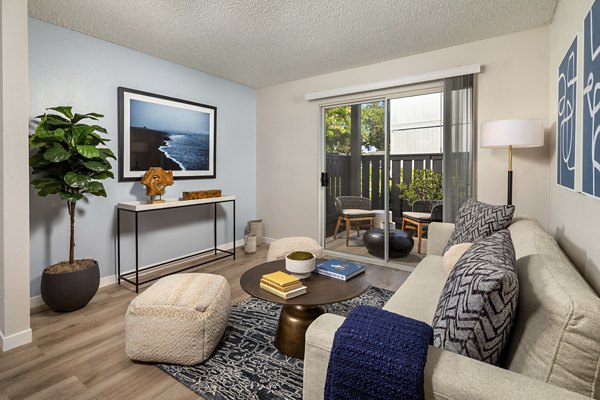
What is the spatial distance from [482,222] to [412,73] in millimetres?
Answer: 2146

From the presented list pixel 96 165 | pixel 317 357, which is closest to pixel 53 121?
pixel 96 165

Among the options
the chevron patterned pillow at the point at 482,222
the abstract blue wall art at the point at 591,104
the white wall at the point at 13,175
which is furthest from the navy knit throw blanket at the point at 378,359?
the white wall at the point at 13,175

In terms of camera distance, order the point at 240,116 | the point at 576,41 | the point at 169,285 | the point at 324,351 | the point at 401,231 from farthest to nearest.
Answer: the point at 240,116
the point at 401,231
the point at 169,285
the point at 576,41
the point at 324,351

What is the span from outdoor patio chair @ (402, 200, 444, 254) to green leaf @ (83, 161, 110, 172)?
3132 mm

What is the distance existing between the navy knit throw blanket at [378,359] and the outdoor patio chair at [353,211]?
3.12 m

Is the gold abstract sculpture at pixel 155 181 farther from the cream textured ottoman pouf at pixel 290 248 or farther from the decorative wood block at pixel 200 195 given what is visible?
the cream textured ottoman pouf at pixel 290 248

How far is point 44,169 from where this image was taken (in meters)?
2.46

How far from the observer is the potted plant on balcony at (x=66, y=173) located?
93.0 inches

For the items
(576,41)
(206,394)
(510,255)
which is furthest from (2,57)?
(576,41)

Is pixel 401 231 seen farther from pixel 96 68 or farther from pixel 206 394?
pixel 96 68

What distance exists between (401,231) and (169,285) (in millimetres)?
2722

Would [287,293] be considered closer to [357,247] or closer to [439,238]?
[439,238]

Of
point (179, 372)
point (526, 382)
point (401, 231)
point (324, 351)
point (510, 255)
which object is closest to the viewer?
point (526, 382)

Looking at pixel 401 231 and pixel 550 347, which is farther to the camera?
pixel 401 231
